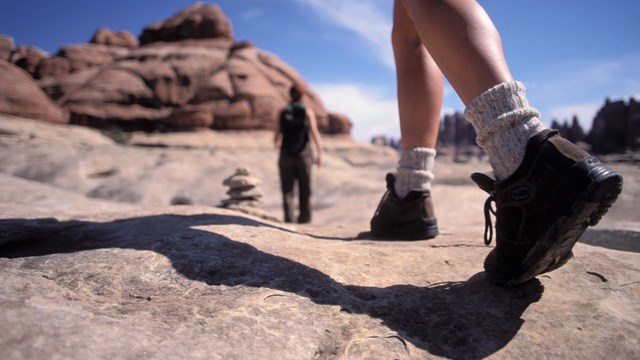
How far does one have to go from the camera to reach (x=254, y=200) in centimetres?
448

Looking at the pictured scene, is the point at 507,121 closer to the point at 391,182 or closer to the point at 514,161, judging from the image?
the point at 514,161

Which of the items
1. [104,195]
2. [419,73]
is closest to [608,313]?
[419,73]

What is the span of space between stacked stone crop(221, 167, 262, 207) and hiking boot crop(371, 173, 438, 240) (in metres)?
2.88

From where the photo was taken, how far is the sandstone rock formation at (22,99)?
15074 mm

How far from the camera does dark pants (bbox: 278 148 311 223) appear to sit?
4.15m

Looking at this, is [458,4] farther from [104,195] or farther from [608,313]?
[104,195]

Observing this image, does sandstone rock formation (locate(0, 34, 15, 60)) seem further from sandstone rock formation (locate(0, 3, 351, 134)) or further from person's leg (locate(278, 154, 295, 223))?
person's leg (locate(278, 154, 295, 223))

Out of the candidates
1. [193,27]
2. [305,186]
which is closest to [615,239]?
[305,186]

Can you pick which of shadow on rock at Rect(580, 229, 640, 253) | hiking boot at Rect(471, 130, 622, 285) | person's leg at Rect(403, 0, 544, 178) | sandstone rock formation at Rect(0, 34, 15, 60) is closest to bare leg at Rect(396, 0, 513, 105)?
person's leg at Rect(403, 0, 544, 178)

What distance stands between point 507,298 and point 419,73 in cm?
103

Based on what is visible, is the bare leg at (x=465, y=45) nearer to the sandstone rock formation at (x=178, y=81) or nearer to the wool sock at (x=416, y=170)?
the wool sock at (x=416, y=170)

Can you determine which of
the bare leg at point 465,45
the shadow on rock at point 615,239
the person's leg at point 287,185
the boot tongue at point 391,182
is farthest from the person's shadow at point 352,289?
the person's leg at point 287,185

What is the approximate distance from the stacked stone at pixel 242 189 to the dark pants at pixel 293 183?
43 centimetres

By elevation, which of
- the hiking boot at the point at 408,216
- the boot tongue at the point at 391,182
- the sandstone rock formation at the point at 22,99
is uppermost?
the sandstone rock formation at the point at 22,99
